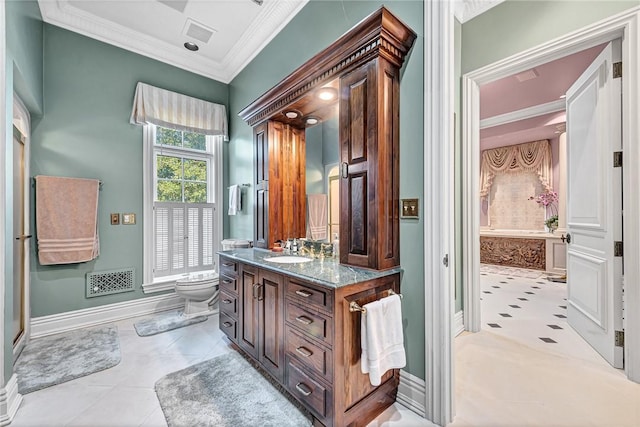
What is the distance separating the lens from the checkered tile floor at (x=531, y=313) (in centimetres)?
236

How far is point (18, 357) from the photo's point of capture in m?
2.20

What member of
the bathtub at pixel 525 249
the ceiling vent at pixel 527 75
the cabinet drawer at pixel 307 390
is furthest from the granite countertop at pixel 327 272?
the bathtub at pixel 525 249

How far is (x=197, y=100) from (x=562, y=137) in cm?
621

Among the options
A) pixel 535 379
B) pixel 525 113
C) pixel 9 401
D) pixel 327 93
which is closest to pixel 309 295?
pixel 327 93

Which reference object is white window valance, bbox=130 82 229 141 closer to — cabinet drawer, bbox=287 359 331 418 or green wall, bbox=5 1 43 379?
green wall, bbox=5 1 43 379

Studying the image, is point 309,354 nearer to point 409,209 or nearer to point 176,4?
point 409,209

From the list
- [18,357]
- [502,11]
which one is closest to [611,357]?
[502,11]

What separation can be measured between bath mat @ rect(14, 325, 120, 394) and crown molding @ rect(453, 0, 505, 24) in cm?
417

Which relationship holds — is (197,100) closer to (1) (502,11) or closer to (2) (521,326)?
(1) (502,11)

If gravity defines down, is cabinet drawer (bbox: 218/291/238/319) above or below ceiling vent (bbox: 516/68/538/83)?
below

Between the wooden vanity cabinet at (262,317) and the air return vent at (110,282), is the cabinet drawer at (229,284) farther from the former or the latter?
the air return vent at (110,282)

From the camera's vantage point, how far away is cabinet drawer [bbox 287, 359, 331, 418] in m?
1.38

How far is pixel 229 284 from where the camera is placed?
230 cm

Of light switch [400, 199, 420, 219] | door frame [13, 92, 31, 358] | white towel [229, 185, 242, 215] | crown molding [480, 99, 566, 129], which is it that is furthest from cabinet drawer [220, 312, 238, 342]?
crown molding [480, 99, 566, 129]
